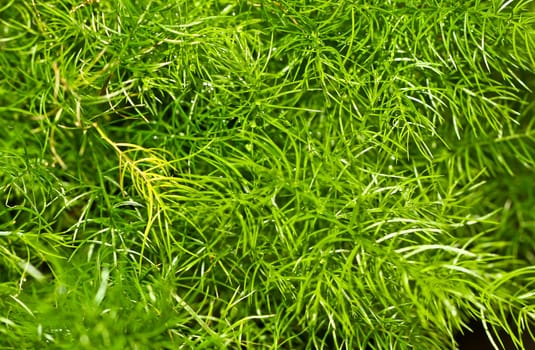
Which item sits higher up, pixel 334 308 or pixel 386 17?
pixel 386 17

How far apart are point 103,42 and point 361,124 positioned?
0.23 m

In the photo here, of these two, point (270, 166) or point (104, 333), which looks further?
point (270, 166)

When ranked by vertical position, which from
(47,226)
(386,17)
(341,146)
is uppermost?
(386,17)

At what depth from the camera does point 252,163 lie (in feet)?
1.96

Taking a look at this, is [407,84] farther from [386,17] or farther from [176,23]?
[176,23]

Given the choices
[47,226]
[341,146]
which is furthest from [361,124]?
[47,226]

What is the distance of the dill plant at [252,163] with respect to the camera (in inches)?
22.6

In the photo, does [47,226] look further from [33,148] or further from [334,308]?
[334,308]

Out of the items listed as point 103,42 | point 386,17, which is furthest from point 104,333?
point 386,17

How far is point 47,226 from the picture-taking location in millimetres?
586

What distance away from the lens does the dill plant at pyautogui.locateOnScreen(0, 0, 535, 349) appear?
22.6 inches

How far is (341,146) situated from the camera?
640mm

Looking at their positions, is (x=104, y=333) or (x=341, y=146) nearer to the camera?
(x=104, y=333)

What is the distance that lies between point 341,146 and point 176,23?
181mm
